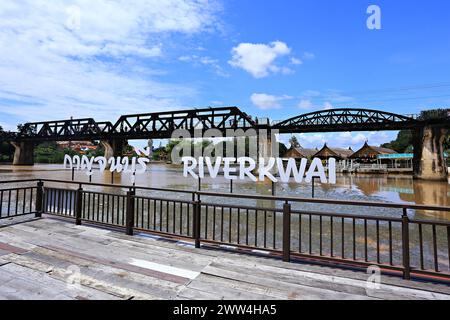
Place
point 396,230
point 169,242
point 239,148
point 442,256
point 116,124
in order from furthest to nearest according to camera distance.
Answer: point 239,148 < point 116,124 < point 396,230 < point 442,256 < point 169,242

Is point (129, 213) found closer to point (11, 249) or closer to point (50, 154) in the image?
point (11, 249)

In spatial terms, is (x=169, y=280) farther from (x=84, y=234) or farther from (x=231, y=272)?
(x=84, y=234)

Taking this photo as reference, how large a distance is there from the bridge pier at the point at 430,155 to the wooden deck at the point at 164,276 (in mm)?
42125

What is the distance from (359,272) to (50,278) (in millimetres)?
4636

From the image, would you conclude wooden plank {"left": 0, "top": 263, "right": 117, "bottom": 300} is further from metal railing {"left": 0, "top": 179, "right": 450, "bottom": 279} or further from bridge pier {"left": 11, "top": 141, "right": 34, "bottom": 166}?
bridge pier {"left": 11, "top": 141, "right": 34, "bottom": 166}

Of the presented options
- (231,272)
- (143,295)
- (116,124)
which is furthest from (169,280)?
(116,124)

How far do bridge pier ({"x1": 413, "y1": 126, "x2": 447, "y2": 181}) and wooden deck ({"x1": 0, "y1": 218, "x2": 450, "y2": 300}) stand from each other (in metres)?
42.1

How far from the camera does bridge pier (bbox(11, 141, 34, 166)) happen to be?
2633 inches

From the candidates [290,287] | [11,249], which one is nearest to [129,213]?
[11,249]

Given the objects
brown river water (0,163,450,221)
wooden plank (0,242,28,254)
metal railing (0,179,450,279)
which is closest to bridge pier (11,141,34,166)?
brown river water (0,163,450,221)

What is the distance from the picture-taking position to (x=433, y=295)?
3.30 metres

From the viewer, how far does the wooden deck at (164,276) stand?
329 cm

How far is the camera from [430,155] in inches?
1453

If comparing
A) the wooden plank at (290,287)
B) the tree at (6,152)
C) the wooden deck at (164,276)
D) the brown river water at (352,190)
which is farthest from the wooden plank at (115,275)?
the tree at (6,152)
